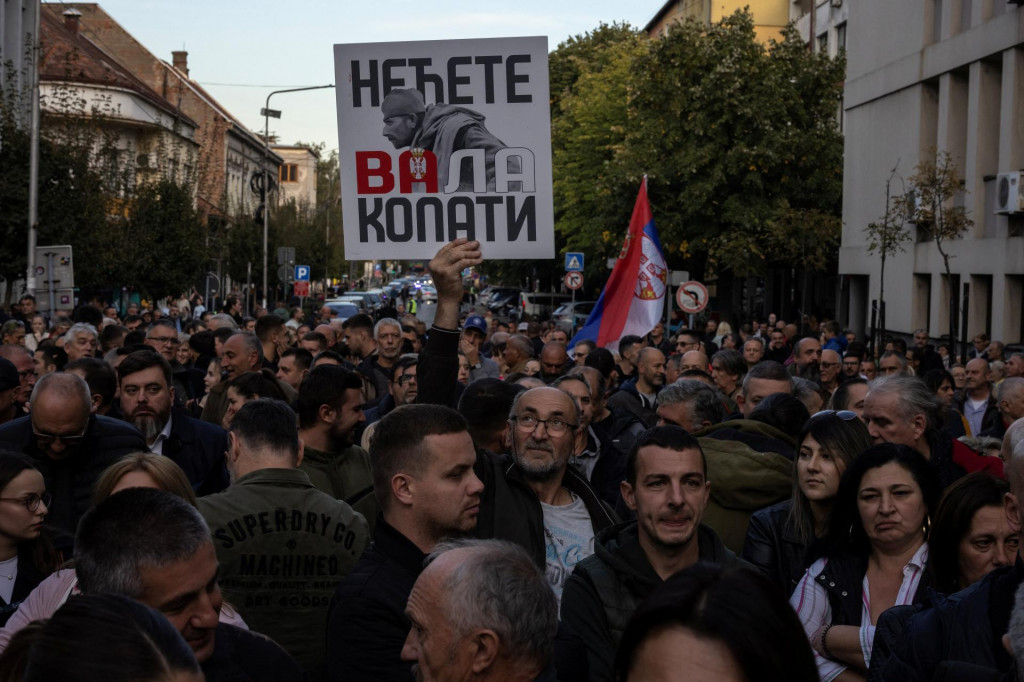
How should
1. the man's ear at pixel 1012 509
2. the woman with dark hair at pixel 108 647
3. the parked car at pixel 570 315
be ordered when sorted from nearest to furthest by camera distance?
the woman with dark hair at pixel 108 647 → the man's ear at pixel 1012 509 → the parked car at pixel 570 315

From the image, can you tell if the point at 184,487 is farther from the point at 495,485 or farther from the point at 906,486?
the point at 906,486

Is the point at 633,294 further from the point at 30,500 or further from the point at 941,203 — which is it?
the point at 941,203

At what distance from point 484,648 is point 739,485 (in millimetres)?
3130

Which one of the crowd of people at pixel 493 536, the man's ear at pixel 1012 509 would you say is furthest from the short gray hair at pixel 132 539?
the man's ear at pixel 1012 509

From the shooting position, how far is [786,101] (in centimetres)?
4194

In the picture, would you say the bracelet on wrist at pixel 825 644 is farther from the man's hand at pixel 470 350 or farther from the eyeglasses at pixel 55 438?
the man's hand at pixel 470 350

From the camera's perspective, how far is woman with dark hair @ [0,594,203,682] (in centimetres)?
226

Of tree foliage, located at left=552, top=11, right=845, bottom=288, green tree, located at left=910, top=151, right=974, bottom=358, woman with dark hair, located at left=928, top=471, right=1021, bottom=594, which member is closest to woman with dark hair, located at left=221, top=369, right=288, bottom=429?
woman with dark hair, located at left=928, top=471, right=1021, bottom=594

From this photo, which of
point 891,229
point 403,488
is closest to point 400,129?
point 403,488

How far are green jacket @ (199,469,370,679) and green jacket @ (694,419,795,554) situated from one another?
1732mm

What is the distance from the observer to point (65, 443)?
20.3 ft

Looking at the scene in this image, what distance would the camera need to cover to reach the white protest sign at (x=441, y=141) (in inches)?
250

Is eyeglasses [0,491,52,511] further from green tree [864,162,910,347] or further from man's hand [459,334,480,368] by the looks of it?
green tree [864,162,910,347]

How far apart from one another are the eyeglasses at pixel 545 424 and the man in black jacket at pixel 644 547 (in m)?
0.67
